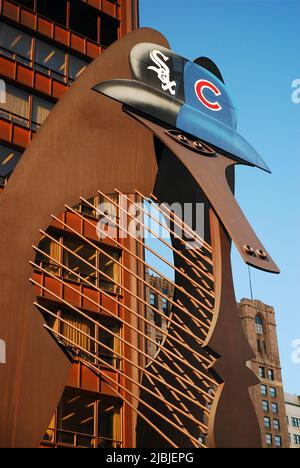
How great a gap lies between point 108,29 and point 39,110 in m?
6.40

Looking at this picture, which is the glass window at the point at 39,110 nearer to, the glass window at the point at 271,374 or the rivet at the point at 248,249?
the rivet at the point at 248,249

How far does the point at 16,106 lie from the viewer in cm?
2998

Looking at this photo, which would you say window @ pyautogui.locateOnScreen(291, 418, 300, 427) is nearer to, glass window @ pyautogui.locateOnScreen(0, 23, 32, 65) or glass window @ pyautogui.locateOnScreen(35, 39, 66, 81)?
glass window @ pyautogui.locateOnScreen(35, 39, 66, 81)

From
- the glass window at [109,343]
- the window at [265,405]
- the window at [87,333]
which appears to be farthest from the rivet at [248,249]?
the window at [265,405]

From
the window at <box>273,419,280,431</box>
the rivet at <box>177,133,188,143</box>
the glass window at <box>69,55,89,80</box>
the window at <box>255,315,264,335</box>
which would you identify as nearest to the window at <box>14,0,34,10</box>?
the glass window at <box>69,55,89,80</box>

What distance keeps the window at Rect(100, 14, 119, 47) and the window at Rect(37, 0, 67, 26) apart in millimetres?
1856

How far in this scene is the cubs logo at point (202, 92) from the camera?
70.8ft

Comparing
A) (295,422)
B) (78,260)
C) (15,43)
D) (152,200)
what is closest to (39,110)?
(15,43)

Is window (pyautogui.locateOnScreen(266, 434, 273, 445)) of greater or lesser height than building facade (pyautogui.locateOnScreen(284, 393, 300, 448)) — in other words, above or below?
below

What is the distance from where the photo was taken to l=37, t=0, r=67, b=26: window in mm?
32969

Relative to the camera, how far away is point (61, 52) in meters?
32.6

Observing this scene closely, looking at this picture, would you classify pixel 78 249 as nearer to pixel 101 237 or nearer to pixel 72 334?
pixel 101 237

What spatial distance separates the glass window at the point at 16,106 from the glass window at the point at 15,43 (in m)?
1.44
